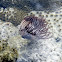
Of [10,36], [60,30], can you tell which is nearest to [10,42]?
[10,36]

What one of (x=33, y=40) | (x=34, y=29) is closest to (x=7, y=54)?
(x=33, y=40)

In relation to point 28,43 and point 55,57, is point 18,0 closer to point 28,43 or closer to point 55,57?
point 28,43

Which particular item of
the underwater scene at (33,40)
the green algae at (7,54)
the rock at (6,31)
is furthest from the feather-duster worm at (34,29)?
the green algae at (7,54)

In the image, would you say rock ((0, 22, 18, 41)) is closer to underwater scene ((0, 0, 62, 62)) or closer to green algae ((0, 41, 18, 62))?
underwater scene ((0, 0, 62, 62))

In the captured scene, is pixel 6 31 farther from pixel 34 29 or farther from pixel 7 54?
pixel 7 54

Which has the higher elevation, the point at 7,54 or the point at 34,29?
the point at 34,29

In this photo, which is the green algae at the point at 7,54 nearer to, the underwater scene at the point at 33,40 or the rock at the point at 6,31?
the underwater scene at the point at 33,40

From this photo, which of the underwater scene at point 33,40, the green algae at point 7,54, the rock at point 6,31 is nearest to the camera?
the green algae at point 7,54

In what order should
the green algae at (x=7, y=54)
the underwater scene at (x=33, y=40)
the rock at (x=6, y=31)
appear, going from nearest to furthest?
1. the green algae at (x=7, y=54)
2. the underwater scene at (x=33, y=40)
3. the rock at (x=6, y=31)
